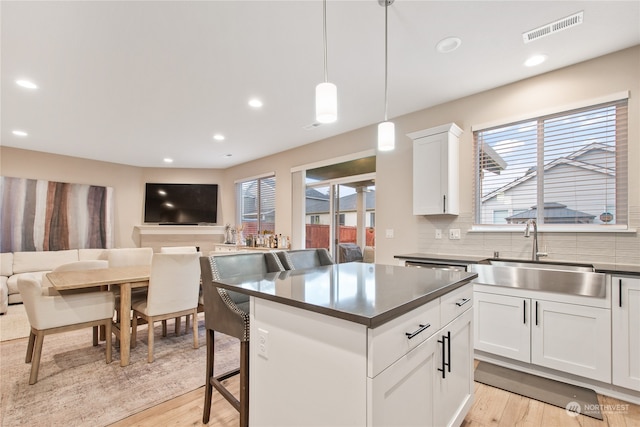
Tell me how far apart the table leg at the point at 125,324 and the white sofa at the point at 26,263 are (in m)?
2.85

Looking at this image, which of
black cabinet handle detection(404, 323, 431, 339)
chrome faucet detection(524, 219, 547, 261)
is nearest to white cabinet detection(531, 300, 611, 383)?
chrome faucet detection(524, 219, 547, 261)

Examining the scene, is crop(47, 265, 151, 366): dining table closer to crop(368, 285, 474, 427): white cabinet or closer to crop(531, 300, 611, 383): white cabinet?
crop(368, 285, 474, 427): white cabinet

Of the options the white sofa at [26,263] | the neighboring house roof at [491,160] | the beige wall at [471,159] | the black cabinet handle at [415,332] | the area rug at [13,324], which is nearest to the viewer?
the black cabinet handle at [415,332]

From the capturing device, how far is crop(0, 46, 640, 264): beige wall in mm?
2467

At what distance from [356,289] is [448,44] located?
7.05ft

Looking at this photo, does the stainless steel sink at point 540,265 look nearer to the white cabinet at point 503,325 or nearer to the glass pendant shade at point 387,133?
the white cabinet at point 503,325

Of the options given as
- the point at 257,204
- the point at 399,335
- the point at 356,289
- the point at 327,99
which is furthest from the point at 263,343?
the point at 257,204

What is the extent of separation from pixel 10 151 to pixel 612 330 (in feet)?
27.5

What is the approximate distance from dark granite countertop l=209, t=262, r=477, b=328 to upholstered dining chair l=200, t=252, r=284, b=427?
0.44ft

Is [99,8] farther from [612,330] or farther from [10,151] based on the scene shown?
[10,151]

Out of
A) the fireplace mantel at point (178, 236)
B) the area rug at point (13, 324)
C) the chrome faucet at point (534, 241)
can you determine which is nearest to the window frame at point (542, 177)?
the chrome faucet at point (534, 241)

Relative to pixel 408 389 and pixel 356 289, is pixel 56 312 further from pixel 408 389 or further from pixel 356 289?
pixel 408 389

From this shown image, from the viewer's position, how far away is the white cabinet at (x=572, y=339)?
7.06 ft

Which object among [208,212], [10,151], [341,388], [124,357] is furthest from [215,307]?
[10,151]
